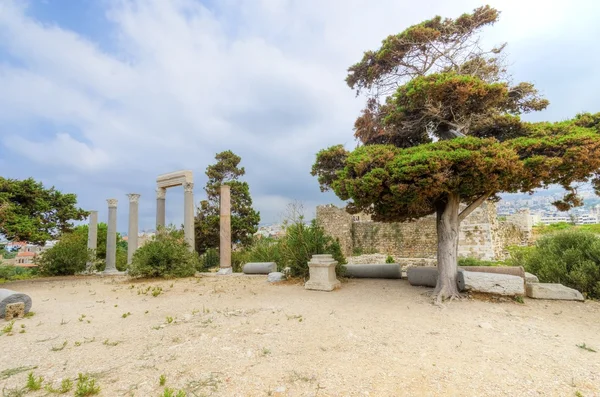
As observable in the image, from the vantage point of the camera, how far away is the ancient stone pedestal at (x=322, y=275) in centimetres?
749

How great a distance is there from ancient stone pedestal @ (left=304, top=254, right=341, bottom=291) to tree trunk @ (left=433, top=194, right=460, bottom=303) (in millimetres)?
2373

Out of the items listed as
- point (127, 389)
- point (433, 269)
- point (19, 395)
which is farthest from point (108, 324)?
point (433, 269)

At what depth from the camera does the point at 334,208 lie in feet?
75.4

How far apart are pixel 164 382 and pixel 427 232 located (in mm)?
19172

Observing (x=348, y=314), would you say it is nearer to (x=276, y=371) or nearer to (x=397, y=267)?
(x=276, y=371)

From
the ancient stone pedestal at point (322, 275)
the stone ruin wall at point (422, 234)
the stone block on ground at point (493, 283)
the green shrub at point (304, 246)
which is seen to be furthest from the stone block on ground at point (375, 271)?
the stone ruin wall at point (422, 234)

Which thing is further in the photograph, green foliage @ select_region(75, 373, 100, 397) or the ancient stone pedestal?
the ancient stone pedestal

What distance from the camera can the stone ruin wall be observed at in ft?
57.6

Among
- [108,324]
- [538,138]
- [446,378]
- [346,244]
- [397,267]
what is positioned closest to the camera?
[446,378]

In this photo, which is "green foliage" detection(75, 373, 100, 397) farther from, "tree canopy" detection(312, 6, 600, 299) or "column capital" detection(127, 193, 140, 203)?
"column capital" detection(127, 193, 140, 203)

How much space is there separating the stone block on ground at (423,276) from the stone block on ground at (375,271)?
1072mm

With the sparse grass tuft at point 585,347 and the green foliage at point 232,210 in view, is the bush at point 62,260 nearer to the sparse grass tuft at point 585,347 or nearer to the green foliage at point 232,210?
the green foliage at point 232,210

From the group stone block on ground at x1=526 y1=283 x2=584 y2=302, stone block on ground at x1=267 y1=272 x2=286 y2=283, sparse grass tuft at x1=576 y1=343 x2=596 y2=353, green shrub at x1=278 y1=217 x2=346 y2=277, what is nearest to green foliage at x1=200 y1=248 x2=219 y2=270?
stone block on ground at x1=267 y1=272 x2=286 y2=283

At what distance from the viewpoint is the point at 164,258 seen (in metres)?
10.6
